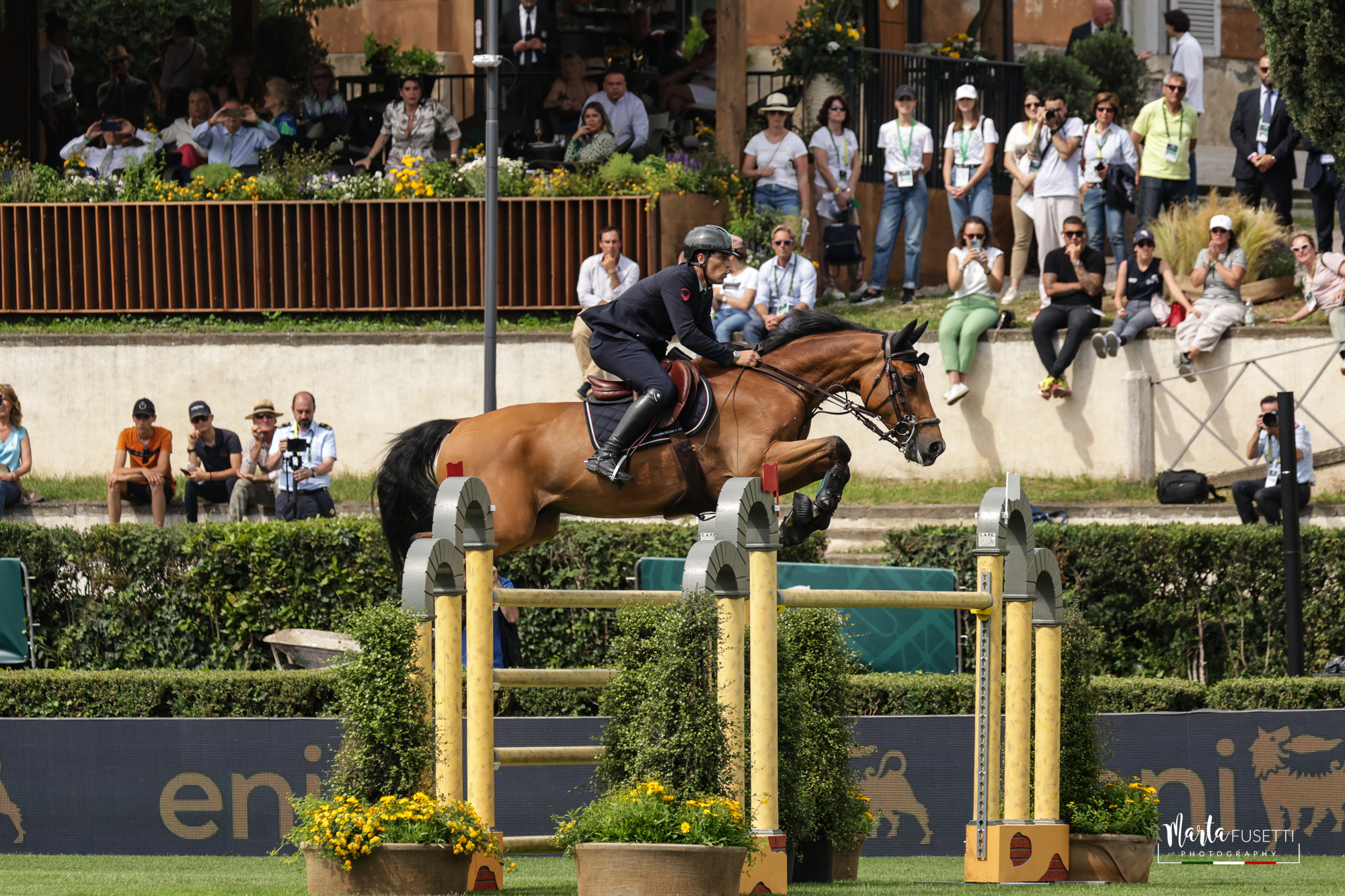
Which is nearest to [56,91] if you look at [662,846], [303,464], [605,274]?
[605,274]

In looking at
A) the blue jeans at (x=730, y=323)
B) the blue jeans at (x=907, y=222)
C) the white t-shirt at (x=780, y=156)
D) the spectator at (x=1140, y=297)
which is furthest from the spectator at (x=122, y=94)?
the spectator at (x=1140, y=297)

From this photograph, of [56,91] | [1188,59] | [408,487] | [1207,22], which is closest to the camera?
[408,487]

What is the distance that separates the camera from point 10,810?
998cm

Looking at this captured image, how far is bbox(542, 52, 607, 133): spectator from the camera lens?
71.6 ft

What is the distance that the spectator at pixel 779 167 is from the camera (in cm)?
1967

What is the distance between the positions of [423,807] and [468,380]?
12471mm

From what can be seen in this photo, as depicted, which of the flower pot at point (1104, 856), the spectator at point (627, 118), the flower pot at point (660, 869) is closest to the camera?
the flower pot at point (660, 869)

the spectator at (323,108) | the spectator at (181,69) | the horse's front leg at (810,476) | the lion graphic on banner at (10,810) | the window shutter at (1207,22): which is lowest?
the lion graphic on banner at (10,810)

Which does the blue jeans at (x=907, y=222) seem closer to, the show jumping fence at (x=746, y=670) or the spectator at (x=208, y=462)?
the spectator at (x=208, y=462)

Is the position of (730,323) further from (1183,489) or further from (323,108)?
(323,108)

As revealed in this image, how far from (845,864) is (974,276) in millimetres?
10273

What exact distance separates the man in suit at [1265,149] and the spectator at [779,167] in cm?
454

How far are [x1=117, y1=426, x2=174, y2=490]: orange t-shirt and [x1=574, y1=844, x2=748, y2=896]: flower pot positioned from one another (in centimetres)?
1153

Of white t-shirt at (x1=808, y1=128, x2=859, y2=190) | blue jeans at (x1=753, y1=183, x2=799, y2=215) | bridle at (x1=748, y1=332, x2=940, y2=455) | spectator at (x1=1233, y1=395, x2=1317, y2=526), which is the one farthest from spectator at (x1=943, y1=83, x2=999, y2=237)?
bridle at (x1=748, y1=332, x2=940, y2=455)
